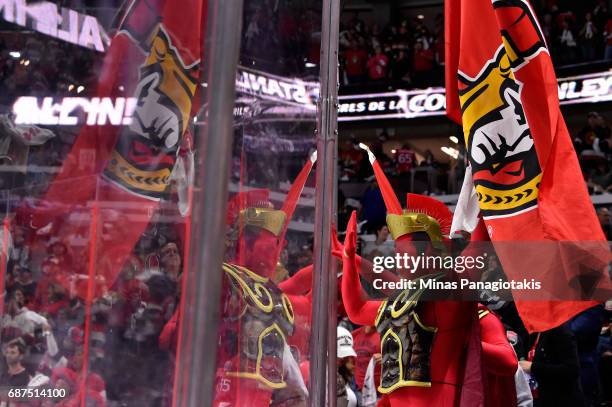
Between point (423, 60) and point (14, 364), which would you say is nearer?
point (14, 364)

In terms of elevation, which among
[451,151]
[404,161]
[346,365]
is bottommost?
[346,365]

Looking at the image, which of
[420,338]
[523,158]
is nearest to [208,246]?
[523,158]

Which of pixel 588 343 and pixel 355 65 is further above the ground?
pixel 355 65

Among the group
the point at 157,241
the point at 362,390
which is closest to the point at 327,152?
the point at 157,241

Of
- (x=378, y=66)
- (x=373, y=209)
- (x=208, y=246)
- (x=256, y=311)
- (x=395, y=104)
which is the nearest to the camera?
(x=208, y=246)

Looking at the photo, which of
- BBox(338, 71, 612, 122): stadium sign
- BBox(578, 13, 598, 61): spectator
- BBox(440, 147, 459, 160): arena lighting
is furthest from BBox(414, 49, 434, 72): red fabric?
BBox(578, 13, 598, 61): spectator

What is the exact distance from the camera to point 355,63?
14125mm

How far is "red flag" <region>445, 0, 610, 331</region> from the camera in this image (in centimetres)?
238

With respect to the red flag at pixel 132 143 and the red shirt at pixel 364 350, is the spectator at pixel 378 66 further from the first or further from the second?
the red flag at pixel 132 143

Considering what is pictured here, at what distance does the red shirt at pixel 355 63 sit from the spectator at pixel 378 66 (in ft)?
0.43

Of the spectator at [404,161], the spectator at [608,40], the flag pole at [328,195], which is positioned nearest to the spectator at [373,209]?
the spectator at [404,161]

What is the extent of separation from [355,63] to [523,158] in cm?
1167

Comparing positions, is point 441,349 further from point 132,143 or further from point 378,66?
point 378,66

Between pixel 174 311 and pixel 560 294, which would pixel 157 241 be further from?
pixel 560 294
